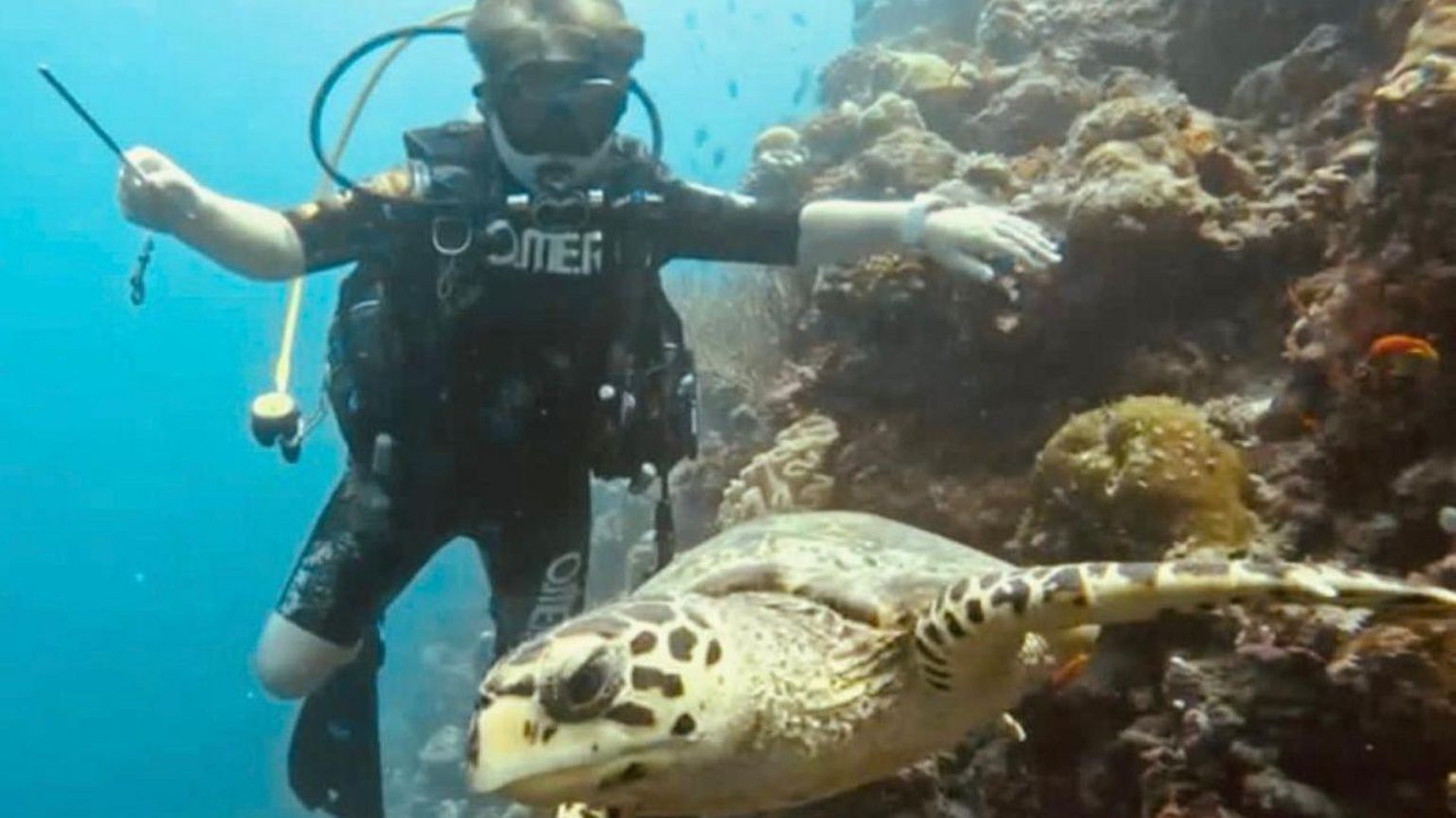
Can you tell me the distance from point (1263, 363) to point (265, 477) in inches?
2411

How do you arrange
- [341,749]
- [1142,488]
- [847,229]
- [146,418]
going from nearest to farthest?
[1142,488] < [847,229] < [341,749] < [146,418]

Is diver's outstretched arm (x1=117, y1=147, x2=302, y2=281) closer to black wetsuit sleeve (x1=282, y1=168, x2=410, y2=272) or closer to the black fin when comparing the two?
black wetsuit sleeve (x1=282, y1=168, x2=410, y2=272)

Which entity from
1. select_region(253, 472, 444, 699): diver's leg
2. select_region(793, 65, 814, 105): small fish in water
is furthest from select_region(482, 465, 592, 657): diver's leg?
select_region(793, 65, 814, 105): small fish in water

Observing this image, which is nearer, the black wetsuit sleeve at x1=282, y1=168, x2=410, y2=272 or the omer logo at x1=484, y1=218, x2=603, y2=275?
the omer logo at x1=484, y1=218, x2=603, y2=275

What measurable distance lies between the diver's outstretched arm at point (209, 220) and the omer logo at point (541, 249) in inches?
30.1

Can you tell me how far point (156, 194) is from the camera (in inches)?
165

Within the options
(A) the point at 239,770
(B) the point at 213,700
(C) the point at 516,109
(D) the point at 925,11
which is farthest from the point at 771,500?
(B) the point at 213,700

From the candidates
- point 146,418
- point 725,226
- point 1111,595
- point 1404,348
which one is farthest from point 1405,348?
point 146,418

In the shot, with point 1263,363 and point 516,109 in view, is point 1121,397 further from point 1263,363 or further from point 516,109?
point 516,109

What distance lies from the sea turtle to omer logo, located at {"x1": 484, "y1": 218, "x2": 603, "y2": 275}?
1.66 m

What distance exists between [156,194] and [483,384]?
4.14 ft

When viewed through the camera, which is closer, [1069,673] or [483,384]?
[1069,673]

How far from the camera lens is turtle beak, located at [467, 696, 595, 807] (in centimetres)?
207

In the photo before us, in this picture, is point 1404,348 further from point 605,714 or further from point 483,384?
point 483,384
